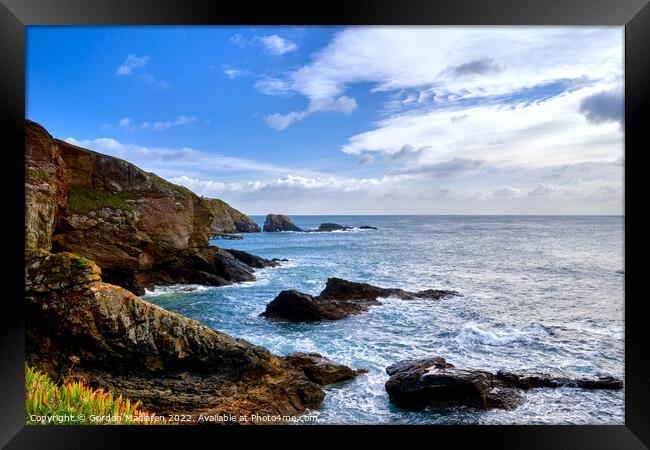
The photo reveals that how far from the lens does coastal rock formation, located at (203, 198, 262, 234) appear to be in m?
7.27

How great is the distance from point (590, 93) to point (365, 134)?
304cm

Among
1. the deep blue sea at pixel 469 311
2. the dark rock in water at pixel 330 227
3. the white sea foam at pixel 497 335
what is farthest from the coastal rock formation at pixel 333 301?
the dark rock in water at pixel 330 227

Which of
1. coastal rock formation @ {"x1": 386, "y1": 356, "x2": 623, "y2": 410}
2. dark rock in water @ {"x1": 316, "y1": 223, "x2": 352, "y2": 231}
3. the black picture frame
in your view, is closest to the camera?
the black picture frame

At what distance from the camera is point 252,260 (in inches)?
396

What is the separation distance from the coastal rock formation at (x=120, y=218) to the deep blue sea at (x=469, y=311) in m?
0.82

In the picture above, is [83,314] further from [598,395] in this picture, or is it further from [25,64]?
[598,395]

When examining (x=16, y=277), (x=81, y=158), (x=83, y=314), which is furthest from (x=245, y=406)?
(x=81, y=158)

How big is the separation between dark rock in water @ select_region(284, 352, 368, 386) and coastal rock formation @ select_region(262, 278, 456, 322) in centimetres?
168

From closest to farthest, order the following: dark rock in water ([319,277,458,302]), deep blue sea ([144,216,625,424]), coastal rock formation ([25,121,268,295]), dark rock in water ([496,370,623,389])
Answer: deep blue sea ([144,216,625,424]) → dark rock in water ([496,370,623,389]) → coastal rock formation ([25,121,268,295]) → dark rock in water ([319,277,458,302])

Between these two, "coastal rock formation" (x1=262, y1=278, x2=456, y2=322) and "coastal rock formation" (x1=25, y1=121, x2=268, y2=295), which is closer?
"coastal rock formation" (x1=25, y1=121, x2=268, y2=295)

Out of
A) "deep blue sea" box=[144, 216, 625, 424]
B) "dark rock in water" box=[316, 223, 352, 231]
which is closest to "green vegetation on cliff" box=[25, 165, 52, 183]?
"deep blue sea" box=[144, 216, 625, 424]

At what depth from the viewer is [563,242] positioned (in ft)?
26.9

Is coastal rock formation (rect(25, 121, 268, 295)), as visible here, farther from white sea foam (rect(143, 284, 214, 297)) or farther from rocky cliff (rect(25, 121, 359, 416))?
white sea foam (rect(143, 284, 214, 297))

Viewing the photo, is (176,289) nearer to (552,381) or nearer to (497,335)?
(497,335)
